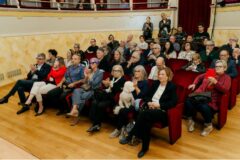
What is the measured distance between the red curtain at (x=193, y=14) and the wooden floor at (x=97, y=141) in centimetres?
388

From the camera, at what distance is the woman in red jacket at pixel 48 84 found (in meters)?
3.20

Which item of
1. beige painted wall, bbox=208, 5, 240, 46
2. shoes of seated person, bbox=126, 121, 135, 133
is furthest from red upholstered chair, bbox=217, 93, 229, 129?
beige painted wall, bbox=208, 5, 240, 46

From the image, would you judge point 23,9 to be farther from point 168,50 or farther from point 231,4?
point 231,4

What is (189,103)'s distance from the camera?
2562 millimetres

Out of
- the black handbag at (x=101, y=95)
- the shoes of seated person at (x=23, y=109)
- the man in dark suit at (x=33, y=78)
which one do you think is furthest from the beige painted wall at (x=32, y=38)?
the black handbag at (x=101, y=95)

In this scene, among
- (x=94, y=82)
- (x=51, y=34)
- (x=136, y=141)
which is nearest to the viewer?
(x=136, y=141)

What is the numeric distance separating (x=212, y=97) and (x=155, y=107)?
716 millimetres

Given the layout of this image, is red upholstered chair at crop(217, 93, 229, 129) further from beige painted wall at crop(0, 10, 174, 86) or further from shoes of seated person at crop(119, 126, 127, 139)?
beige painted wall at crop(0, 10, 174, 86)

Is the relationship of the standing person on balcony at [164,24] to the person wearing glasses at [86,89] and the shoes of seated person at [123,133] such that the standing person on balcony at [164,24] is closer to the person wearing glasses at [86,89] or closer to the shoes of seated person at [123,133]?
the person wearing glasses at [86,89]

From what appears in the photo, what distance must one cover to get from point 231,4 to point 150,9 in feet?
7.76

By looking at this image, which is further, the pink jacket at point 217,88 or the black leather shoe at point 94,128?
the black leather shoe at point 94,128

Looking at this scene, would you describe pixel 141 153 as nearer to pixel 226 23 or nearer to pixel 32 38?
pixel 32 38

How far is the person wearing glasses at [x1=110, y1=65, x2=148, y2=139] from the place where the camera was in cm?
243

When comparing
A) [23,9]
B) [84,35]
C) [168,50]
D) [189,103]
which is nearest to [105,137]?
[189,103]
